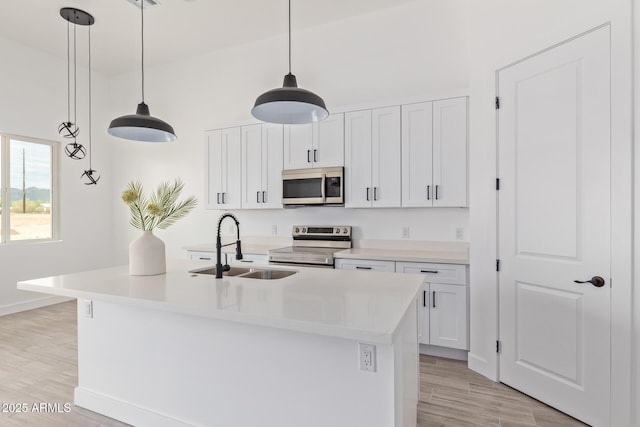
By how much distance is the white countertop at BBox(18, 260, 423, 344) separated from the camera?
1.29 meters

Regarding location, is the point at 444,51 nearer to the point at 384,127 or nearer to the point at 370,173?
the point at 384,127

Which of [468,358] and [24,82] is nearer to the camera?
[468,358]

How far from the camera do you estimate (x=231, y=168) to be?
14.2 feet

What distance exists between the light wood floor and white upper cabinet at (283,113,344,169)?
2180mm

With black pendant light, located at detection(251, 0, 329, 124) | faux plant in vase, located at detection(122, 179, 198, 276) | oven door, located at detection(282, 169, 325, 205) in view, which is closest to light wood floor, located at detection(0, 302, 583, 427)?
faux plant in vase, located at detection(122, 179, 198, 276)

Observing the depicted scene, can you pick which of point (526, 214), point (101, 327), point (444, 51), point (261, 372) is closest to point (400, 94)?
point (444, 51)

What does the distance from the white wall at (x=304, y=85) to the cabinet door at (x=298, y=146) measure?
0.59 meters

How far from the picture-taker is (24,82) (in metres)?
4.61

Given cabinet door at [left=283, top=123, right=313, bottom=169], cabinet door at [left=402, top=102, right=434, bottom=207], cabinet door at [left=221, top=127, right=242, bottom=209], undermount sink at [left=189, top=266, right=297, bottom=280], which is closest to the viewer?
undermount sink at [left=189, top=266, right=297, bottom=280]

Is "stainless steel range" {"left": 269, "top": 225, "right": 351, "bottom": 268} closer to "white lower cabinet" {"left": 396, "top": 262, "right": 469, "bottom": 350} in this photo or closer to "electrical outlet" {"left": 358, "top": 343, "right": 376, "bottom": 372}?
"white lower cabinet" {"left": 396, "top": 262, "right": 469, "bottom": 350}

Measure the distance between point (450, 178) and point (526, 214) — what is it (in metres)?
0.86

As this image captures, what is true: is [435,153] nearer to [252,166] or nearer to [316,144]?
[316,144]

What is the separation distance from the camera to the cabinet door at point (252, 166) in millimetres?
4152

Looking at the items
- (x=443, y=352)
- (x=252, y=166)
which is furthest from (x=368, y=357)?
(x=252, y=166)
